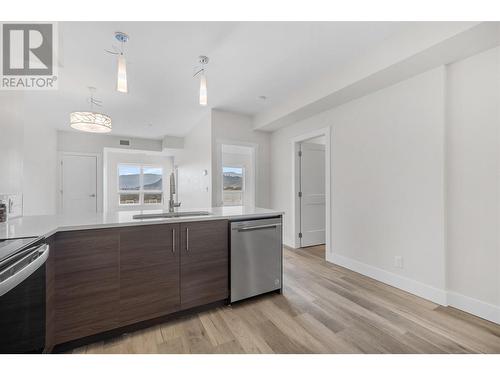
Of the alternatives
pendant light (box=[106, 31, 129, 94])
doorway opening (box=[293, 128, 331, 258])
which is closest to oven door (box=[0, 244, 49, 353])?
pendant light (box=[106, 31, 129, 94])

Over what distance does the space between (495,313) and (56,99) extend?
240 inches

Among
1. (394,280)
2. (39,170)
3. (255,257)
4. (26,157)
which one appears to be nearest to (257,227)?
(255,257)

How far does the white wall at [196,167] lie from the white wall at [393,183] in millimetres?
2149

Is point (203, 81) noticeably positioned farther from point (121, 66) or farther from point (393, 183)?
point (393, 183)

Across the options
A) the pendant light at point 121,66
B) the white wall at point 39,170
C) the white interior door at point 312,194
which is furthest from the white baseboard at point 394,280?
the white wall at point 39,170

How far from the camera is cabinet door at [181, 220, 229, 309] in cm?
183

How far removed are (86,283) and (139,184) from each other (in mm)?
6461

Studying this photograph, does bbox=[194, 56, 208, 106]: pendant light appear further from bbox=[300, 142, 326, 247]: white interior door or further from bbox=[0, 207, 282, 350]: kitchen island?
bbox=[300, 142, 326, 247]: white interior door

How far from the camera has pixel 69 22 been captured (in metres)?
1.86

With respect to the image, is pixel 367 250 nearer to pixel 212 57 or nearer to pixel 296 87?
pixel 296 87

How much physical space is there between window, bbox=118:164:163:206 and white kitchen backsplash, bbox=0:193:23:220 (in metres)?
5.31
